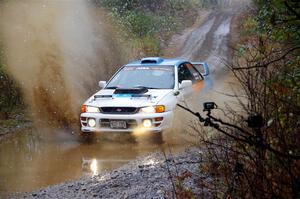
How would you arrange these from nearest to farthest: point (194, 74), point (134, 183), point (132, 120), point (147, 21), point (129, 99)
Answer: point (134, 183), point (132, 120), point (129, 99), point (194, 74), point (147, 21)

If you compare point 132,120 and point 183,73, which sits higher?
point 183,73

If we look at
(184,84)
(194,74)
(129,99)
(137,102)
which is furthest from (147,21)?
(137,102)

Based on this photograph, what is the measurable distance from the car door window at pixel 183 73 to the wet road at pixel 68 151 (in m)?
0.49

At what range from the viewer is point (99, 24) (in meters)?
23.4

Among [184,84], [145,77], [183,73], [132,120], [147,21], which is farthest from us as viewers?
[147,21]

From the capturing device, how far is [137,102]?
9.16 meters

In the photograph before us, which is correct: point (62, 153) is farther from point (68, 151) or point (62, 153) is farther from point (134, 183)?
point (134, 183)

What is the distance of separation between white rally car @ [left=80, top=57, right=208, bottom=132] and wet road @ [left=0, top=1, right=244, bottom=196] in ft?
1.23

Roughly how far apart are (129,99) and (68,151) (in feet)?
5.05

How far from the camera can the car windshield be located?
1014cm

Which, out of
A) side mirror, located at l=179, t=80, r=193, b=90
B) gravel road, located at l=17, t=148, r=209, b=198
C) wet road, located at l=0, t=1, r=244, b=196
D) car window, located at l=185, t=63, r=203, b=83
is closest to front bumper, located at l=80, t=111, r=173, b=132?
wet road, located at l=0, t=1, r=244, b=196

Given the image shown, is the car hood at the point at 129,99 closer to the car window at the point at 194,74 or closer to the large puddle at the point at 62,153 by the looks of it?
the large puddle at the point at 62,153

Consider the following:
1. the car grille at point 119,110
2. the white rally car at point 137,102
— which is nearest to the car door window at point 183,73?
the white rally car at point 137,102

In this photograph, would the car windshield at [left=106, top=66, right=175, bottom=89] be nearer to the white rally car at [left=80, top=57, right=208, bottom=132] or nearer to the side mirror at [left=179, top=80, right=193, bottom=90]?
the white rally car at [left=80, top=57, right=208, bottom=132]
